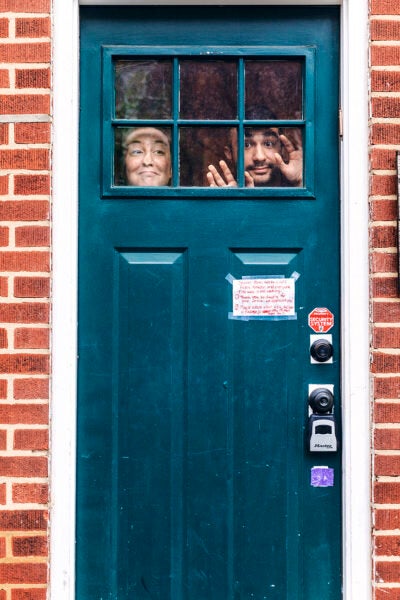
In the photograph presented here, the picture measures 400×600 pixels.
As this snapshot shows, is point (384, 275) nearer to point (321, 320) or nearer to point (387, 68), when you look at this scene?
point (321, 320)

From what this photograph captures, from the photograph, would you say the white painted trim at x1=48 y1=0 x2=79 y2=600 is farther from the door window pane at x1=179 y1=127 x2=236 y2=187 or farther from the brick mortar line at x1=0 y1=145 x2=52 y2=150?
the door window pane at x1=179 y1=127 x2=236 y2=187

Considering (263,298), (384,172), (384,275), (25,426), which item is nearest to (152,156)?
(263,298)

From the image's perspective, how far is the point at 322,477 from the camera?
283 centimetres

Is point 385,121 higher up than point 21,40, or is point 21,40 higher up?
point 21,40

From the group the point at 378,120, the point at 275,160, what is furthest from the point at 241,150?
the point at 378,120

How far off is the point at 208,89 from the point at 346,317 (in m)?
1.13

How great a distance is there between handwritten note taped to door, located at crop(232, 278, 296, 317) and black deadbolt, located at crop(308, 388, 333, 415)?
1.14 feet

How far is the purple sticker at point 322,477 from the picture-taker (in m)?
2.83

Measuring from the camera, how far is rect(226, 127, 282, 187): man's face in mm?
2893

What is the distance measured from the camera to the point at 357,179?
2.76 m

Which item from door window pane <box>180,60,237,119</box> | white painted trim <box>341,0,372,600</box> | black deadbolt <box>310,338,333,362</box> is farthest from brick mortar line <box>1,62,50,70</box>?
black deadbolt <box>310,338,333,362</box>

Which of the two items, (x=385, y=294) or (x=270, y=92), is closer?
(x=385, y=294)

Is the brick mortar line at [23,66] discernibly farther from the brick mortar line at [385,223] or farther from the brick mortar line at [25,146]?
the brick mortar line at [385,223]

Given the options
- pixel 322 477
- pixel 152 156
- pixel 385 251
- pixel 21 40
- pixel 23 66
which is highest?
pixel 21 40
